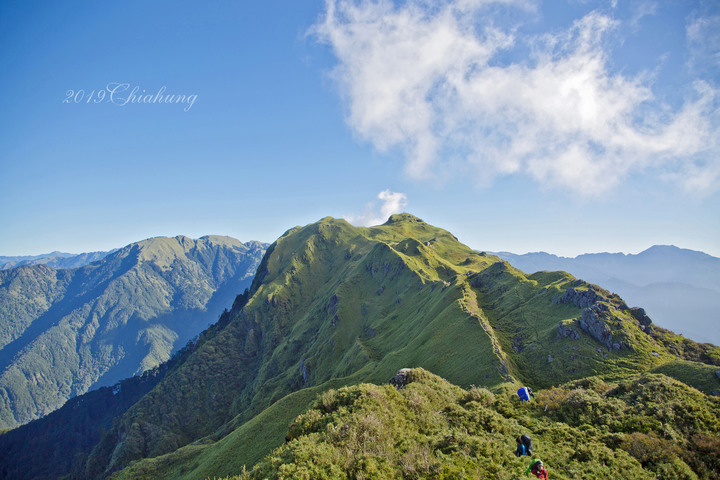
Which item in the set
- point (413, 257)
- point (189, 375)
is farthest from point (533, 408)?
point (189, 375)

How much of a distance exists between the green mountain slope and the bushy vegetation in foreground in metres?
13.6

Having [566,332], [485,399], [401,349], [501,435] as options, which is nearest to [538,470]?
[501,435]

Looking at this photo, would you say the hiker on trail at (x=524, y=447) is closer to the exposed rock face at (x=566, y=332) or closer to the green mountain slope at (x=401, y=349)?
the green mountain slope at (x=401, y=349)

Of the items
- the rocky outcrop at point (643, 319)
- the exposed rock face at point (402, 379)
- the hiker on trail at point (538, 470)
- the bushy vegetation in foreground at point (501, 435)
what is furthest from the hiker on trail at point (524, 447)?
the rocky outcrop at point (643, 319)

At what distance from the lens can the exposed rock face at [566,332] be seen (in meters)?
55.7

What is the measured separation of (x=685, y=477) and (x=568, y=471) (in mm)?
7513

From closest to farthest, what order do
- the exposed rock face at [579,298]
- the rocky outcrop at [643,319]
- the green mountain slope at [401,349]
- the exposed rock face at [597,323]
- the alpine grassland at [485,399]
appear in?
the alpine grassland at [485,399], the exposed rock face at [597,323], the green mountain slope at [401,349], the rocky outcrop at [643,319], the exposed rock face at [579,298]

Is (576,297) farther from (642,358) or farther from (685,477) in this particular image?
(685,477)

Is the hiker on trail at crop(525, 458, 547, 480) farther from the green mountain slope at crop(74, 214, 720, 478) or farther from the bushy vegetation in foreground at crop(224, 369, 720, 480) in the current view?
the green mountain slope at crop(74, 214, 720, 478)

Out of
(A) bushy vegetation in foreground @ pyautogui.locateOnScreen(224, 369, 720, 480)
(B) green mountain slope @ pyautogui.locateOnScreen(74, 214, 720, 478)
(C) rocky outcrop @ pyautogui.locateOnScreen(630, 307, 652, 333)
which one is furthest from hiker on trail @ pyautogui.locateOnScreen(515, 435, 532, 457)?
(C) rocky outcrop @ pyautogui.locateOnScreen(630, 307, 652, 333)

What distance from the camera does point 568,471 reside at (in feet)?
76.3

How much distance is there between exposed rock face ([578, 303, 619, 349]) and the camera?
5322cm

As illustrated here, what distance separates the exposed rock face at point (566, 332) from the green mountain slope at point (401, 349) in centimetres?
19

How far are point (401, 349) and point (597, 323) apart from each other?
4489 cm
